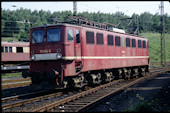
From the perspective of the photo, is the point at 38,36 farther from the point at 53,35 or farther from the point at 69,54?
the point at 69,54

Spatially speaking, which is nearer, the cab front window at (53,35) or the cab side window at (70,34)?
the cab front window at (53,35)

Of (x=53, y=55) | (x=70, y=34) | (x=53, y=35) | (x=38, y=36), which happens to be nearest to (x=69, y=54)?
(x=53, y=55)

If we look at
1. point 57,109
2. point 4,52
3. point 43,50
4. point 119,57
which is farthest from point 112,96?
point 4,52

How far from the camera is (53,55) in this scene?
11.0 metres

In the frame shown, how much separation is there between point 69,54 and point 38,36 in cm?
225

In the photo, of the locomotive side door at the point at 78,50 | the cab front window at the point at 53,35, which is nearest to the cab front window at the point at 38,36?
the cab front window at the point at 53,35

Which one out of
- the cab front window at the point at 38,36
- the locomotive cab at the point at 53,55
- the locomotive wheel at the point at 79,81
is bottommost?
the locomotive wheel at the point at 79,81

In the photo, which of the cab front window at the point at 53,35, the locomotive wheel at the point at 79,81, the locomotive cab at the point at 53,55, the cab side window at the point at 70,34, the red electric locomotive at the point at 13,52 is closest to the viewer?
the locomotive cab at the point at 53,55

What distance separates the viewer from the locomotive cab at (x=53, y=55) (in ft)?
35.6

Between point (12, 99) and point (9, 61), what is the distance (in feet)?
64.0

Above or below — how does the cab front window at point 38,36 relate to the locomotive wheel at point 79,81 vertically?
above

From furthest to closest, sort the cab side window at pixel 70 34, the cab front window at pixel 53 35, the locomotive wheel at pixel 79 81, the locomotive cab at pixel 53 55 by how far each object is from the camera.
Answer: the locomotive wheel at pixel 79 81 < the cab side window at pixel 70 34 < the cab front window at pixel 53 35 < the locomotive cab at pixel 53 55

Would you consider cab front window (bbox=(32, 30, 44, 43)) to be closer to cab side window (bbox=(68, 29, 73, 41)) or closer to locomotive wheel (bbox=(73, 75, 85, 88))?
cab side window (bbox=(68, 29, 73, 41))

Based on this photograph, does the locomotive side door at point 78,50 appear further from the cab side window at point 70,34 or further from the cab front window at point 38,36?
the cab front window at point 38,36
